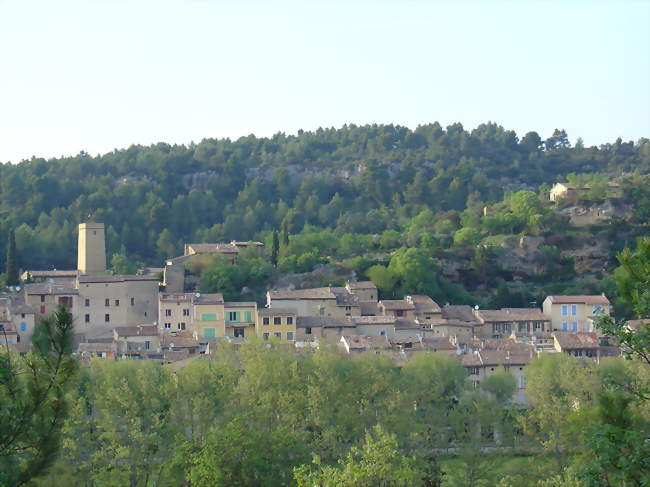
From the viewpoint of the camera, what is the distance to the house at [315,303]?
187 ft

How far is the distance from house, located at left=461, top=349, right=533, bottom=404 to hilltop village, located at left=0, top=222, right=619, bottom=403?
0.04m

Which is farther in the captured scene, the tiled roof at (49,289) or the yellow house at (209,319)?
the tiled roof at (49,289)

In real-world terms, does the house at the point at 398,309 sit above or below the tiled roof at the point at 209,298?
below

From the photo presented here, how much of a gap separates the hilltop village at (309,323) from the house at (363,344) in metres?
0.05

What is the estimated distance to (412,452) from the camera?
1597 inches

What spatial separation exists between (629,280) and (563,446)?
26204 mm

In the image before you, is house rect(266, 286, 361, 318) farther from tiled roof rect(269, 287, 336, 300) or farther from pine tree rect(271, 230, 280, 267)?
pine tree rect(271, 230, 280, 267)

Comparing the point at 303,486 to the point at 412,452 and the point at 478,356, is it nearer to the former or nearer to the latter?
the point at 412,452

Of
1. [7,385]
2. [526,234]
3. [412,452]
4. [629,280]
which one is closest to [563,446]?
[412,452]

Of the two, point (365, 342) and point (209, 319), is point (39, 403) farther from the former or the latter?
point (209, 319)

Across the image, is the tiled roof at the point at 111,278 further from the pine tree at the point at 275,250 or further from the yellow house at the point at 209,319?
the pine tree at the point at 275,250

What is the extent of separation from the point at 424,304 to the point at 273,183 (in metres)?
49.4

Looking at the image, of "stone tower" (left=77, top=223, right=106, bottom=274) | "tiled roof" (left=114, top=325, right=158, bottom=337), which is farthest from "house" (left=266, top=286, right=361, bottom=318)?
"stone tower" (left=77, top=223, right=106, bottom=274)

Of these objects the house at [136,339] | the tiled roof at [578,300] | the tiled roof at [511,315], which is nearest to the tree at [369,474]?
the house at [136,339]
